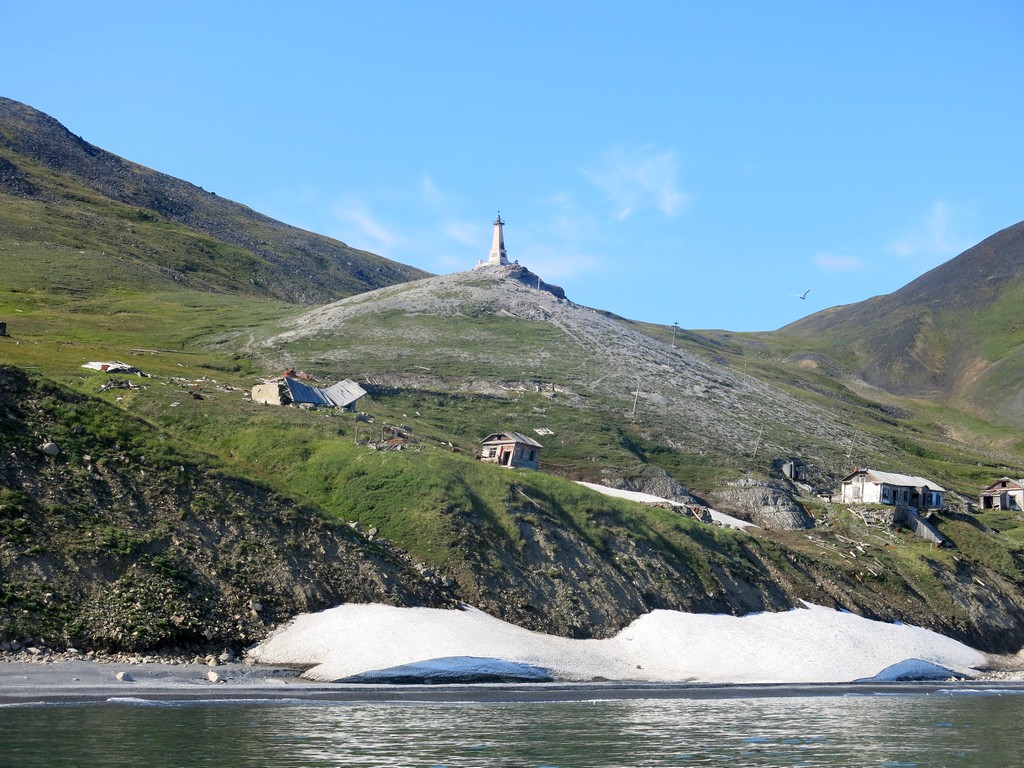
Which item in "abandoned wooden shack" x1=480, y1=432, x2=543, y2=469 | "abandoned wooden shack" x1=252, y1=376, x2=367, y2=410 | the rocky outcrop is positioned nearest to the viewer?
"abandoned wooden shack" x1=252, y1=376, x2=367, y2=410

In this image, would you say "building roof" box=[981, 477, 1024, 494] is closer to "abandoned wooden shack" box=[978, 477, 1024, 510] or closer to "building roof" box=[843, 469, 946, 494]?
"abandoned wooden shack" box=[978, 477, 1024, 510]

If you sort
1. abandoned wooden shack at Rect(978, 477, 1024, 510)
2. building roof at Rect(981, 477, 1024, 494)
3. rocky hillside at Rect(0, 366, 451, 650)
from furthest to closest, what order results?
building roof at Rect(981, 477, 1024, 494), abandoned wooden shack at Rect(978, 477, 1024, 510), rocky hillside at Rect(0, 366, 451, 650)

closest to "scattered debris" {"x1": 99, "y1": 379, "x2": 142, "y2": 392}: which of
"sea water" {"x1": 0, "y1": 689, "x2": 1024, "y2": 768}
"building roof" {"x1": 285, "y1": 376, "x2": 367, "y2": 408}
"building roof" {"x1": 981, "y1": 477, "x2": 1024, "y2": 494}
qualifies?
"building roof" {"x1": 285, "y1": 376, "x2": 367, "y2": 408}

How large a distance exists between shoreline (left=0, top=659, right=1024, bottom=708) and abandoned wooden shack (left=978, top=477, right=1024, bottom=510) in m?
87.1

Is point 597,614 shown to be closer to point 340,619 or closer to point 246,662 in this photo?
point 340,619

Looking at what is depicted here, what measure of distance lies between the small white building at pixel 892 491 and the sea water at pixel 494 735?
63.5m

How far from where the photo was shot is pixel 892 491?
11488cm

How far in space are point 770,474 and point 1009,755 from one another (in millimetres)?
86728

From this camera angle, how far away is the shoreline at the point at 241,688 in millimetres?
43062

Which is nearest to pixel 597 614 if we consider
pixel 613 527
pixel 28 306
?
pixel 613 527

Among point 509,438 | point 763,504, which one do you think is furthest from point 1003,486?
point 509,438

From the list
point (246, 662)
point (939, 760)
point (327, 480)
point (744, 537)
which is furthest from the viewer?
point (744, 537)

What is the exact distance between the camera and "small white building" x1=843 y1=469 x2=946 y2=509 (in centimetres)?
11444

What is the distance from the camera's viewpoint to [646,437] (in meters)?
136
